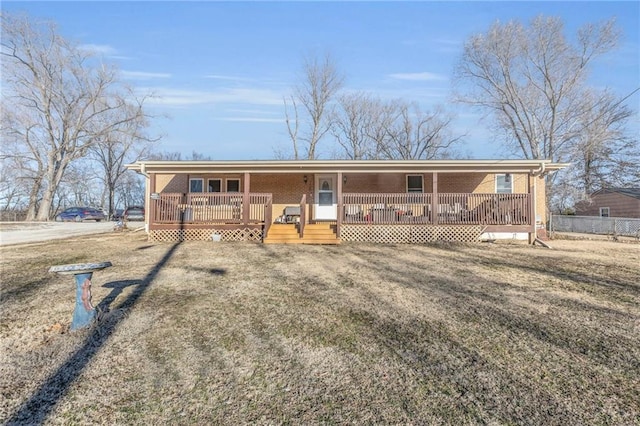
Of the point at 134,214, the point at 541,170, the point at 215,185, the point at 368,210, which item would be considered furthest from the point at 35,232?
the point at 541,170

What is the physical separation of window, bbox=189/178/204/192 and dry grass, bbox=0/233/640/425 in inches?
321

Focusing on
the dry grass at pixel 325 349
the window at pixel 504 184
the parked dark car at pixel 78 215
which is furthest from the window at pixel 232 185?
the parked dark car at pixel 78 215

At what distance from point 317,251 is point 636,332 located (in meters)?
6.80

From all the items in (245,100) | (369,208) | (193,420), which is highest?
(245,100)

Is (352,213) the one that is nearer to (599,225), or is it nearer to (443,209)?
(443,209)

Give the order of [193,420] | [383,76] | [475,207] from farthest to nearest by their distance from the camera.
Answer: [383,76] → [475,207] → [193,420]

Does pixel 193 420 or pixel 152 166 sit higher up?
pixel 152 166

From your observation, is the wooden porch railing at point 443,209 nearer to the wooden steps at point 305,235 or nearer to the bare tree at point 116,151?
the wooden steps at point 305,235

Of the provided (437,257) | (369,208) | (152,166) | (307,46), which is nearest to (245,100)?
(307,46)

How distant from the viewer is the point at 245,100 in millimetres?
25375

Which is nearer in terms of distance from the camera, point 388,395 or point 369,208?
point 388,395

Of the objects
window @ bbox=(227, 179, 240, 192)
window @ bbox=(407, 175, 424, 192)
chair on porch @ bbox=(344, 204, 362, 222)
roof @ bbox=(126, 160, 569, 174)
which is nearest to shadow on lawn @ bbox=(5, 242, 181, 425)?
roof @ bbox=(126, 160, 569, 174)

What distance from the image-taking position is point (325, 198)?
1402 centimetres

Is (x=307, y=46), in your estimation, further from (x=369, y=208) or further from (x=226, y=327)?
(x=226, y=327)
